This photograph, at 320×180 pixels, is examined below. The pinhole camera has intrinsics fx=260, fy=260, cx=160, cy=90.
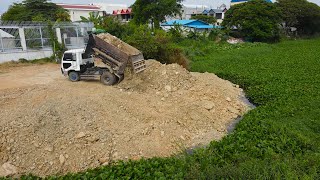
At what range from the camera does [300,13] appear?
40.0m

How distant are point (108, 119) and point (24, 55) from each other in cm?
1473

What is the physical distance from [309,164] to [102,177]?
4932 mm

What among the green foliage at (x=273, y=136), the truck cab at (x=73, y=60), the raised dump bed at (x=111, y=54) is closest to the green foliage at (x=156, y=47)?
the green foliage at (x=273, y=136)

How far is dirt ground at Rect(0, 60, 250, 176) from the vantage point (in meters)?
7.21

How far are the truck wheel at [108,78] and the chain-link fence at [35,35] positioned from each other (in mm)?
11016

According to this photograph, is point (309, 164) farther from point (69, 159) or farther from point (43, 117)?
point (43, 117)

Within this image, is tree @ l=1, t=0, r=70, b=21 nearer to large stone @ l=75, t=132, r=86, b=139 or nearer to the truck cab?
the truck cab

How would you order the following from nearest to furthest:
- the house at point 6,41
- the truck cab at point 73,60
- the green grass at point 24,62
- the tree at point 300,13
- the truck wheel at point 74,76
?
the truck cab at point 73,60
the truck wheel at point 74,76
the green grass at point 24,62
the house at point 6,41
the tree at point 300,13

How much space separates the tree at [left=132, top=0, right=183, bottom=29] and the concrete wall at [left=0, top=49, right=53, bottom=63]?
1608 cm

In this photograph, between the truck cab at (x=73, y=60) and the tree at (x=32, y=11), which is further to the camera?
the tree at (x=32, y=11)

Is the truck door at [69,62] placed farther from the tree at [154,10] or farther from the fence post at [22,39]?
the tree at [154,10]

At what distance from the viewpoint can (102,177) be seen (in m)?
6.13

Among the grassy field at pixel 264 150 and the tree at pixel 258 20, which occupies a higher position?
the tree at pixel 258 20

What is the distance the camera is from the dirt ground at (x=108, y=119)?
23.6 feet
